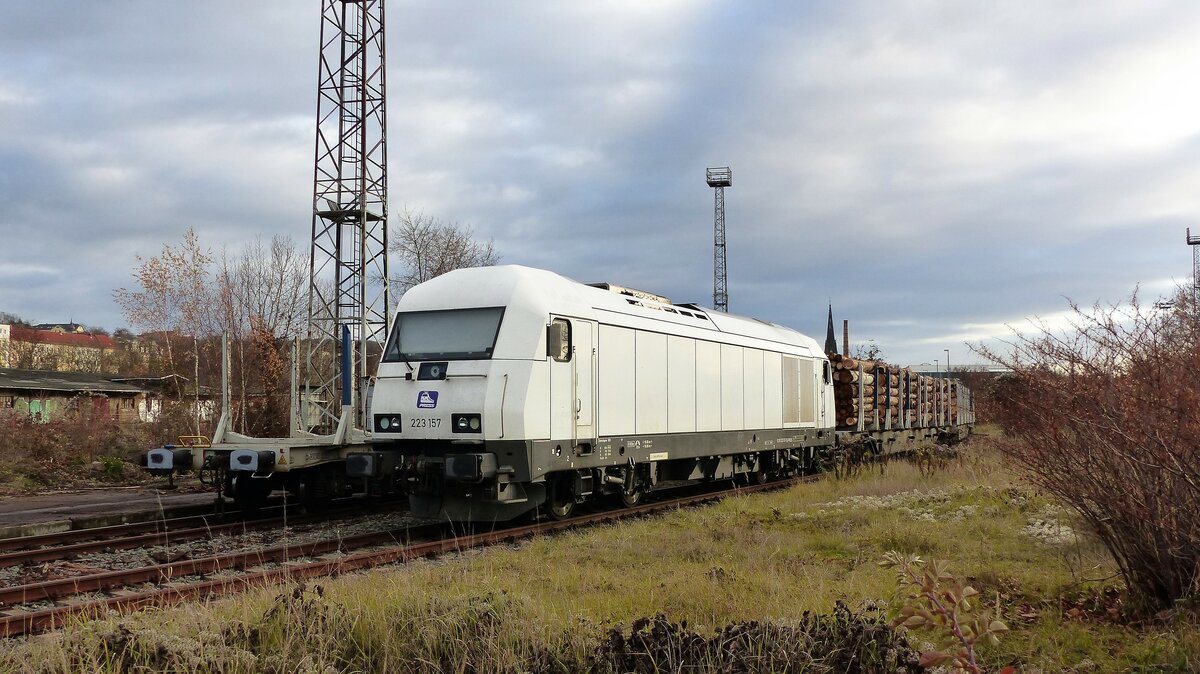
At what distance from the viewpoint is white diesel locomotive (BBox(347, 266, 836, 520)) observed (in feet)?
36.6

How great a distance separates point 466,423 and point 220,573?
131 inches

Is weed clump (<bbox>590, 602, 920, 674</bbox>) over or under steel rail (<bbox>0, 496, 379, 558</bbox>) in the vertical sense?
over

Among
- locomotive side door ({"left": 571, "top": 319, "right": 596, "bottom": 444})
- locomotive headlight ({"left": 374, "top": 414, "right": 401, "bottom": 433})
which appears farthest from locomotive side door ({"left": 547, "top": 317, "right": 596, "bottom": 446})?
locomotive headlight ({"left": 374, "top": 414, "right": 401, "bottom": 433})

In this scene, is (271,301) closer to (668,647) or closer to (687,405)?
(687,405)

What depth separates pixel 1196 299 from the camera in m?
6.89

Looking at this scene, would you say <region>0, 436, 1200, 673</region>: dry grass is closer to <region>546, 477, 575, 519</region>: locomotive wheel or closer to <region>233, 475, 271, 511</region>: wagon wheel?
<region>546, 477, 575, 519</region>: locomotive wheel

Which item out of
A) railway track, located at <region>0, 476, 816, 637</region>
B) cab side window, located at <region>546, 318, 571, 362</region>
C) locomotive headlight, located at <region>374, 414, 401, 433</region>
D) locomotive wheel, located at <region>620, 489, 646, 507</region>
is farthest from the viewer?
locomotive wheel, located at <region>620, 489, 646, 507</region>

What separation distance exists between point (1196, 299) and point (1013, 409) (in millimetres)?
1573

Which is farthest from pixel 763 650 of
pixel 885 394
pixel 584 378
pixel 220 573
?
pixel 885 394

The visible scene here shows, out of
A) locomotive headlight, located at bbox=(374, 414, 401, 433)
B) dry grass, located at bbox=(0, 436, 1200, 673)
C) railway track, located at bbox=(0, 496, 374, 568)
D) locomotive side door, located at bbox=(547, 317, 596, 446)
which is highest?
locomotive side door, located at bbox=(547, 317, 596, 446)

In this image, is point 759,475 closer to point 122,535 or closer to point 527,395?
point 527,395

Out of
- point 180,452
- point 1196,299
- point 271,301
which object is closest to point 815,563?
point 1196,299

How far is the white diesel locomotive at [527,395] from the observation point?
439 inches

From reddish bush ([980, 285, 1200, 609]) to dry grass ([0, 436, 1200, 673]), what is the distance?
51cm
